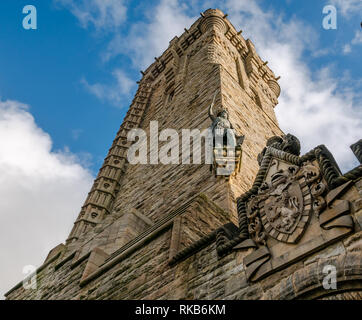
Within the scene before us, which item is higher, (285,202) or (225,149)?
(225,149)

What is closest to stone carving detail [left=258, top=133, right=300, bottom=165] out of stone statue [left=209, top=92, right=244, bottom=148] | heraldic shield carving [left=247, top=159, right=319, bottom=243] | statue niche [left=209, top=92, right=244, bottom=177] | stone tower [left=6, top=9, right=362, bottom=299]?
stone tower [left=6, top=9, right=362, bottom=299]

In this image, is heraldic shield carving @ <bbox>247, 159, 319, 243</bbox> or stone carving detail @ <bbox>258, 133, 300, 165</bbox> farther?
stone carving detail @ <bbox>258, 133, 300, 165</bbox>

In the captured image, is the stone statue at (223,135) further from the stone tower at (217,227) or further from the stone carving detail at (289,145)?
the stone carving detail at (289,145)

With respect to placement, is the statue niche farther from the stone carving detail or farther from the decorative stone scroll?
the decorative stone scroll

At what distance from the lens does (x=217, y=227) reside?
6051 mm

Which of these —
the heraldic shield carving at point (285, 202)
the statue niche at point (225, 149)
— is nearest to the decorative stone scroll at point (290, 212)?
the heraldic shield carving at point (285, 202)

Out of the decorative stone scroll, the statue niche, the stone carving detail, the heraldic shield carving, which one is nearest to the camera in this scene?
the decorative stone scroll

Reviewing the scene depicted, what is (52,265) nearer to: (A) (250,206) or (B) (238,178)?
(B) (238,178)

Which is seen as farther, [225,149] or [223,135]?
[223,135]

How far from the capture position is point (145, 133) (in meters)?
15.5

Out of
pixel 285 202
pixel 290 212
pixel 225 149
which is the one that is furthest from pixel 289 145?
pixel 225 149

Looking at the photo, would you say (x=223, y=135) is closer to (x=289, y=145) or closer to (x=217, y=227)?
(x=217, y=227)

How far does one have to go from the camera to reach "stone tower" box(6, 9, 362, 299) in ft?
11.4

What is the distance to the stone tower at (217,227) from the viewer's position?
3486 millimetres
